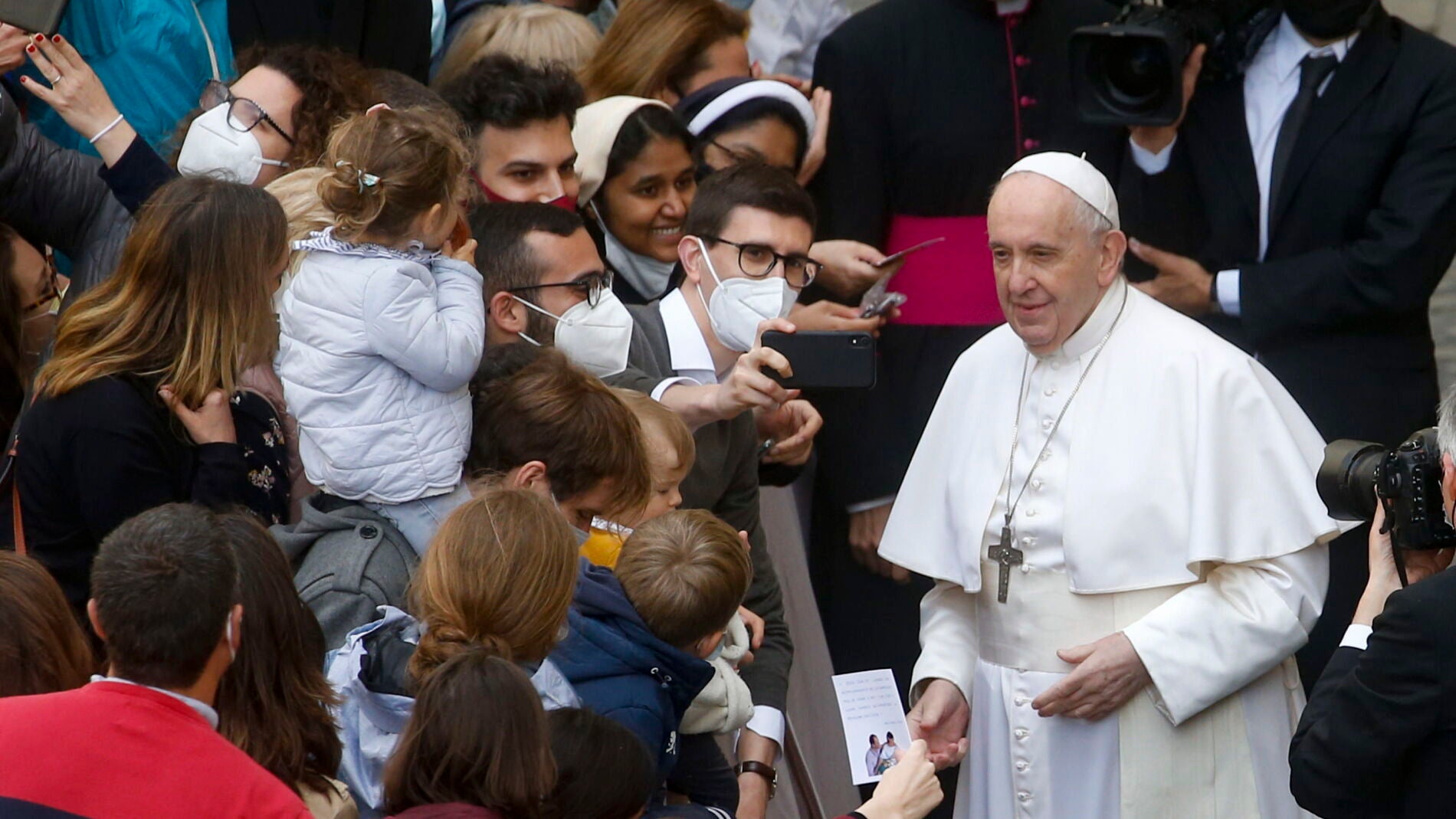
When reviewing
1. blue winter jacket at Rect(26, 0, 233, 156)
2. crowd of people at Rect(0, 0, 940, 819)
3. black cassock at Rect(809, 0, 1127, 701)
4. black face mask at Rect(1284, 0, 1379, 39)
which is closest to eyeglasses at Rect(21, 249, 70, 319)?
crowd of people at Rect(0, 0, 940, 819)

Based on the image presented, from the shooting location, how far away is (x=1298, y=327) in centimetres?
474

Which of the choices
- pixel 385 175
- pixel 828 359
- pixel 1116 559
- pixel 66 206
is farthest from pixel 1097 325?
pixel 66 206

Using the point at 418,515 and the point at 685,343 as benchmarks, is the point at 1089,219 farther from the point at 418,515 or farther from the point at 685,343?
the point at 418,515

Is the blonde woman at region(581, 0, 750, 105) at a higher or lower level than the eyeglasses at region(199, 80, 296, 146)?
lower

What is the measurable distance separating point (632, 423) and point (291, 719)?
0.81 meters

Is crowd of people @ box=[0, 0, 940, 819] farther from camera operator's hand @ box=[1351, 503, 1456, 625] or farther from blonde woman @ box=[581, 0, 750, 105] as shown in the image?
camera operator's hand @ box=[1351, 503, 1456, 625]

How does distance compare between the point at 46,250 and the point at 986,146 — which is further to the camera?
the point at 986,146

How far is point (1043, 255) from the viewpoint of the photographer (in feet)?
12.2

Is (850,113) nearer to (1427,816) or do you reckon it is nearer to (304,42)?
(304,42)

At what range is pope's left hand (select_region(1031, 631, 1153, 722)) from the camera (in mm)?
3619

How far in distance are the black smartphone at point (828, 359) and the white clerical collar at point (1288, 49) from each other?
189 centimetres

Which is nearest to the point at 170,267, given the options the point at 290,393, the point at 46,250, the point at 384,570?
the point at 290,393

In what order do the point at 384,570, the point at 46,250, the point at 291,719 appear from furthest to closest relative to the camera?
the point at 46,250 < the point at 384,570 < the point at 291,719

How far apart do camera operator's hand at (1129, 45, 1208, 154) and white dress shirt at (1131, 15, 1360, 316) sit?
0.02 m
